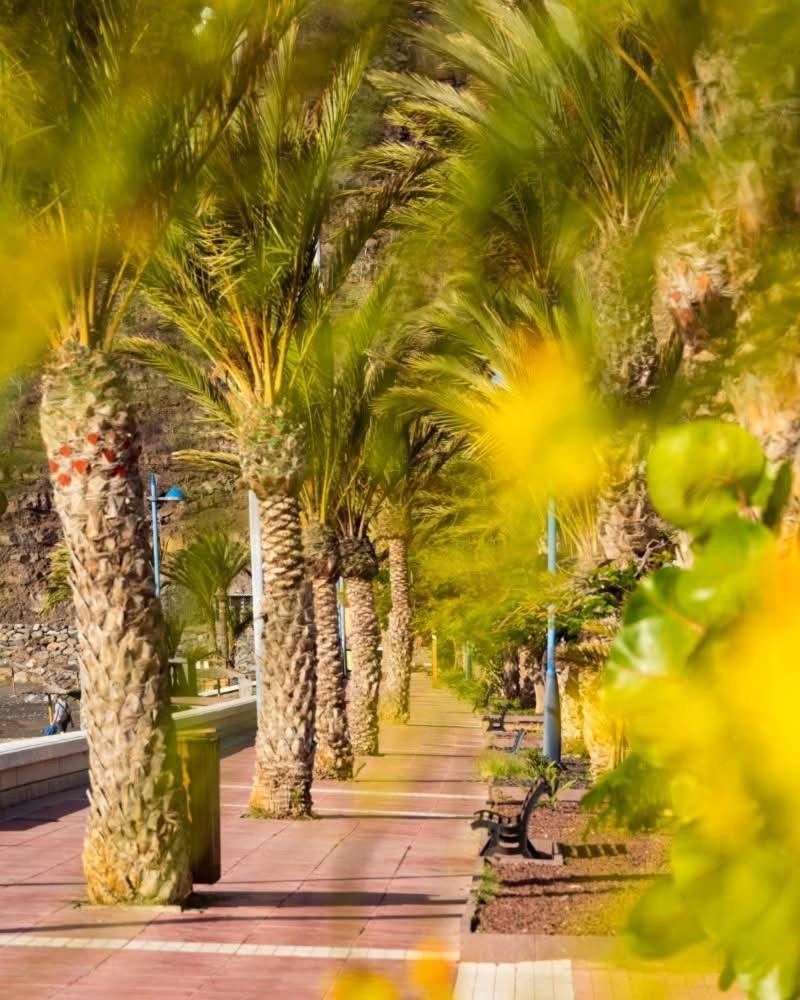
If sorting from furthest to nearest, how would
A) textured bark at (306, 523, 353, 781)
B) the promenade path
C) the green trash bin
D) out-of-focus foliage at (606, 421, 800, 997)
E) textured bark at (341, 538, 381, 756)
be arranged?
textured bark at (341, 538, 381, 756)
textured bark at (306, 523, 353, 781)
the green trash bin
the promenade path
out-of-focus foliage at (606, 421, 800, 997)


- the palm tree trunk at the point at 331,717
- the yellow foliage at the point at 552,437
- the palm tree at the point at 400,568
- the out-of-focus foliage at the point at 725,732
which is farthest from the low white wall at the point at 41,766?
the out-of-focus foliage at the point at 725,732

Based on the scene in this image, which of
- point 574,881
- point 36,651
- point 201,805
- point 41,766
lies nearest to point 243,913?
point 201,805

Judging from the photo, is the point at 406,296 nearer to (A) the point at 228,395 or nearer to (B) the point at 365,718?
(A) the point at 228,395

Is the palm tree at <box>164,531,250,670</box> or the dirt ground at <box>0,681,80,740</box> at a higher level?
the palm tree at <box>164,531,250,670</box>

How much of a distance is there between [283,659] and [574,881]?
9485 mm

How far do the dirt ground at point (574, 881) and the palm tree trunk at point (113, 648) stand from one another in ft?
7.59

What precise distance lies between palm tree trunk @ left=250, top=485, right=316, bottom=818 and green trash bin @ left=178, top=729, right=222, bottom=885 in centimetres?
435

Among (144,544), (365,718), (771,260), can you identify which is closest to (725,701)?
(771,260)

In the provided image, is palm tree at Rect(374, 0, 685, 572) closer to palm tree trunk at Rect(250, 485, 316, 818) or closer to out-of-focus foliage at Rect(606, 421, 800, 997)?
out-of-focus foliage at Rect(606, 421, 800, 997)

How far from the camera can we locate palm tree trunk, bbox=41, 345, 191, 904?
894 centimetres

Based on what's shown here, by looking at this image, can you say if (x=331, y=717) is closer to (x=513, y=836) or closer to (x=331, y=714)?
(x=331, y=714)

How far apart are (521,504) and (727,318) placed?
207 mm

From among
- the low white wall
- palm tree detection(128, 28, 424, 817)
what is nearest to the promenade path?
the low white wall

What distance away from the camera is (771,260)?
0.55 meters
